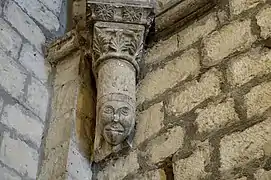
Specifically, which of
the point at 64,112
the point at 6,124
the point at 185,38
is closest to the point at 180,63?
the point at 185,38

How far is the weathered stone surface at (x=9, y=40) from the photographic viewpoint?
2.97m

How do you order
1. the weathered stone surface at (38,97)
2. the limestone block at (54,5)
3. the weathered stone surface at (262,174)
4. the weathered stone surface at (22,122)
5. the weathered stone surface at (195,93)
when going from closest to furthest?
the weathered stone surface at (262,174)
the weathered stone surface at (195,93)
the weathered stone surface at (22,122)
the weathered stone surface at (38,97)
the limestone block at (54,5)

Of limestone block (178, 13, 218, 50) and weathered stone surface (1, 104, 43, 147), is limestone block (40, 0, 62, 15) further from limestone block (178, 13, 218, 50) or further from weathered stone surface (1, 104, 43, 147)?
limestone block (178, 13, 218, 50)

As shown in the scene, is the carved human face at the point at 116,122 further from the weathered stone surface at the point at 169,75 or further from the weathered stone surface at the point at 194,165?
the weathered stone surface at the point at 194,165

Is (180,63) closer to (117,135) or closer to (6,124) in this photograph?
(117,135)

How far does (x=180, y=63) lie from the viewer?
275 centimetres

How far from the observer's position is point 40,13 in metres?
3.27

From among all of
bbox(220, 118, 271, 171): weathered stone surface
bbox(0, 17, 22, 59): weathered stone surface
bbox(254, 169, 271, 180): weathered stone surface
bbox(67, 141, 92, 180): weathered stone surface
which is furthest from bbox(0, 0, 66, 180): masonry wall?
bbox(254, 169, 271, 180): weathered stone surface

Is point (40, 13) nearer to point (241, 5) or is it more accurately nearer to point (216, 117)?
point (241, 5)

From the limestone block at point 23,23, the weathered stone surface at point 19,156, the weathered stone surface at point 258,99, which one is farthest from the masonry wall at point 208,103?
A: the limestone block at point 23,23

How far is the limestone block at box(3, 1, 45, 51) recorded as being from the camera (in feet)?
10.1

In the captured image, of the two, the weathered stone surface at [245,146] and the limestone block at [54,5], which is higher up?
the limestone block at [54,5]

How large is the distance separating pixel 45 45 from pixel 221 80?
1.04 metres

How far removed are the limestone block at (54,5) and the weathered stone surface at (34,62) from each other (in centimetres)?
33
